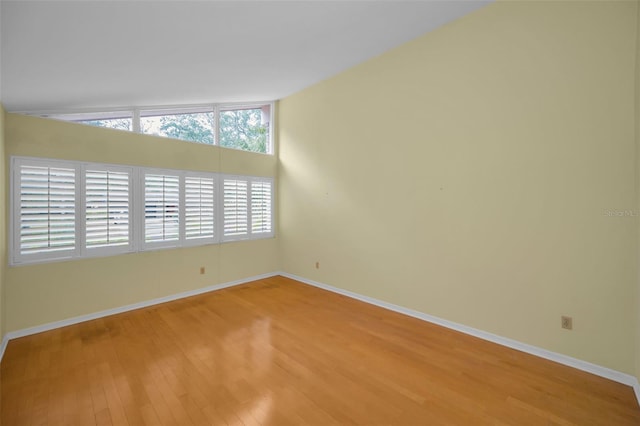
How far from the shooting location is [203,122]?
14.8 feet

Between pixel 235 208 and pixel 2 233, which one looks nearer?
pixel 2 233

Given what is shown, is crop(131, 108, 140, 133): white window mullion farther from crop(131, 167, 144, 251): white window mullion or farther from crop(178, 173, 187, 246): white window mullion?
crop(178, 173, 187, 246): white window mullion

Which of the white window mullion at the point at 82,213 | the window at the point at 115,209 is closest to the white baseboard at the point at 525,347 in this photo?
the window at the point at 115,209

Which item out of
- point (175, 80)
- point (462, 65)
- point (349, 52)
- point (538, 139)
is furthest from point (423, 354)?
point (175, 80)

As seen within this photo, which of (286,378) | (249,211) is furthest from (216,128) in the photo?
(286,378)

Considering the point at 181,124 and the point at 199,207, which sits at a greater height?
the point at 181,124

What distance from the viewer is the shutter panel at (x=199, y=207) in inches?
159

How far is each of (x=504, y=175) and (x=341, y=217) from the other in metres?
2.14

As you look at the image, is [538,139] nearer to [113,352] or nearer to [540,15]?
[540,15]

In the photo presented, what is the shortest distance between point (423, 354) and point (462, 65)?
9.65 ft

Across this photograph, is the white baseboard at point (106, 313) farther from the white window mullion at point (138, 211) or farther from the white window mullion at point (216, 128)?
the white window mullion at point (216, 128)

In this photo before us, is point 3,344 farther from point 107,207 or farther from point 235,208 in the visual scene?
point 235,208

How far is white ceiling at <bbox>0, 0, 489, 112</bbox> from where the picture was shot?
171 cm

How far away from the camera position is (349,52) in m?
3.49
